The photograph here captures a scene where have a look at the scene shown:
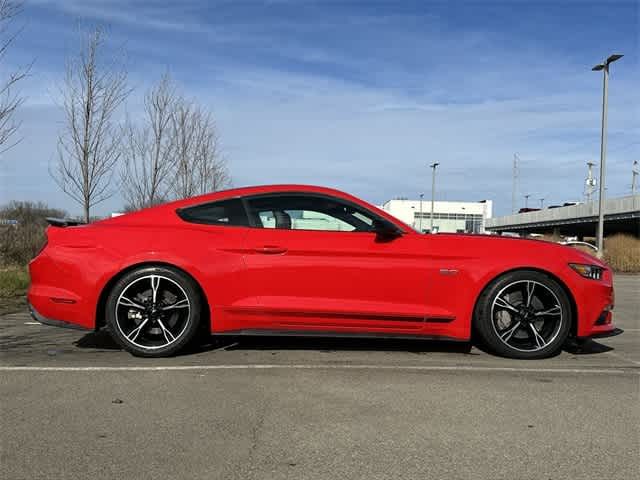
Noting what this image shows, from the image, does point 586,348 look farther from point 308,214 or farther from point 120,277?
point 120,277

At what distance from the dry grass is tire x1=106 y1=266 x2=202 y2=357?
798 inches

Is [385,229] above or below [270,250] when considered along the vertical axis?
above

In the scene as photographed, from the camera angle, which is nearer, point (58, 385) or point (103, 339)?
point (58, 385)

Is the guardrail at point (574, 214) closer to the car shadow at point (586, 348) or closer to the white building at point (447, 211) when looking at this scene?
the white building at point (447, 211)

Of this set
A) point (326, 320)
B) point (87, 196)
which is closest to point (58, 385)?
point (326, 320)

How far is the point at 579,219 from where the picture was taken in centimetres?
5334

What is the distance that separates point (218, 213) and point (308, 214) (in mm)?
750

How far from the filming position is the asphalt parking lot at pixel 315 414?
2.57 m

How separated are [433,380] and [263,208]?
1937 mm

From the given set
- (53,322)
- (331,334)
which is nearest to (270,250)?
(331,334)

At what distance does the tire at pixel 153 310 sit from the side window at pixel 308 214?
818mm

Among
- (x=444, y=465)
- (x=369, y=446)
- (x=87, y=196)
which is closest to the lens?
(x=444, y=465)

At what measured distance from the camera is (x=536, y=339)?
15.4 ft

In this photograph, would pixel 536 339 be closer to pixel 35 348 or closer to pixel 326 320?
pixel 326 320
